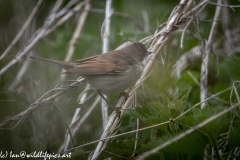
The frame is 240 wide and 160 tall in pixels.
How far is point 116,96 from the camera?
3865 mm

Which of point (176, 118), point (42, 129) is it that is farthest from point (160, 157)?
point (42, 129)

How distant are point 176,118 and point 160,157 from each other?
293mm

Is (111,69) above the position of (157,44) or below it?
below

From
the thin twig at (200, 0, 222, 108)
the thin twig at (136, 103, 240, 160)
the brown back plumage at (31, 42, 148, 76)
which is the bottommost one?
the thin twig at (136, 103, 240, 160)

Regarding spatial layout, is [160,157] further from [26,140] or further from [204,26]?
[204,26]

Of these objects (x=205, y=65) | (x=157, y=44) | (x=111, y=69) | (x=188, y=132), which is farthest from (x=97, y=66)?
(x=188, y=132)

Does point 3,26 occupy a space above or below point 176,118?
above

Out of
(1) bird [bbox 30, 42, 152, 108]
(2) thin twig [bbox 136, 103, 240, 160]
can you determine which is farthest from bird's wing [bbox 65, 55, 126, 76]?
(2) thin twig [bbox 136, 103, 240, 160]

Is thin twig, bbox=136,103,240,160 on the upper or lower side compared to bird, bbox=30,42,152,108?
lower

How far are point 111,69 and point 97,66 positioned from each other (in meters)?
0.13

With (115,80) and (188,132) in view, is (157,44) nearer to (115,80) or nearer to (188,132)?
(115,80)

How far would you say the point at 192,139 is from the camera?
7.19 ft

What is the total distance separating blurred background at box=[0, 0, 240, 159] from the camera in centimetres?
248

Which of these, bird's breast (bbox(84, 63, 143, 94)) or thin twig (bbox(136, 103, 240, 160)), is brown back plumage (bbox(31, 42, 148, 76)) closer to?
bird's breast (bbox(84, 63, 143, 94))
